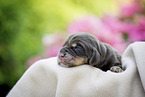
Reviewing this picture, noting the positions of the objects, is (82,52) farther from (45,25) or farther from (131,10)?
(45,25)

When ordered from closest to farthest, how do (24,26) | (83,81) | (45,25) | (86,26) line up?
(83,81)
(86,26)
(24,26)
(45,25)

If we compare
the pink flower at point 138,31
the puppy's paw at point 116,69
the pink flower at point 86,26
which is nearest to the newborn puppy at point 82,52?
the puppy's paw at point 116,69

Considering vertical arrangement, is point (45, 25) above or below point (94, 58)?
below

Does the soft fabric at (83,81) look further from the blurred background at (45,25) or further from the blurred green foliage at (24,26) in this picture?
the blurred green foliage at (24,26)

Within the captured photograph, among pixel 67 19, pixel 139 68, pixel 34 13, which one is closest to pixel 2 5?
pixel 34 13

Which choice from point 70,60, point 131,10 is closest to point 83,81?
point 70,60

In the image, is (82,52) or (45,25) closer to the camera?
(82,52)
